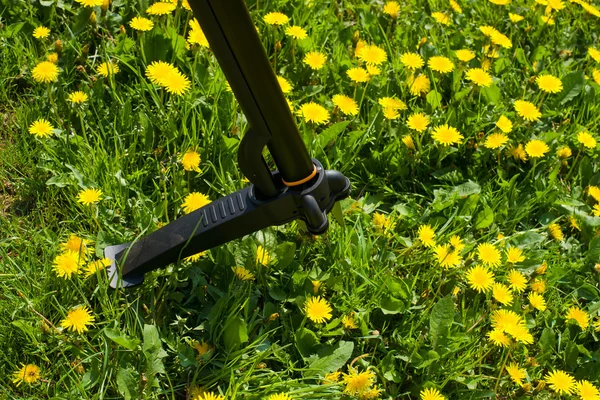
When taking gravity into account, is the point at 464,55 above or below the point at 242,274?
above

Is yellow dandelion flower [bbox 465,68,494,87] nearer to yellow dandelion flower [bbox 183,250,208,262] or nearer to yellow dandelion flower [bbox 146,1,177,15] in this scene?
yellow dandelion flower [bbox 146,1,177,15]

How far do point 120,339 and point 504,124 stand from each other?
1.57 m

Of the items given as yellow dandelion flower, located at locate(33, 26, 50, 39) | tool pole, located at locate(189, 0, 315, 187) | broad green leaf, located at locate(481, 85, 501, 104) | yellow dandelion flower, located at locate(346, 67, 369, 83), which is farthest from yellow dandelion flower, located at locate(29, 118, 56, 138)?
broad green leaf, located at locate(481, 85, 501, 104)

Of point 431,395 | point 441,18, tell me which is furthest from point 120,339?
point 441,18

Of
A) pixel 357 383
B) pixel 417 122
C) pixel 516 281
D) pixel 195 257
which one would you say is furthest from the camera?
pixel 417 122

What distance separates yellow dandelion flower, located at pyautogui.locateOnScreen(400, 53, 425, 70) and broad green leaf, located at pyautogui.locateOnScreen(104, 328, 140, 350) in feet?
4.83

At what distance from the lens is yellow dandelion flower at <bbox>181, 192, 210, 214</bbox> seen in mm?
1937

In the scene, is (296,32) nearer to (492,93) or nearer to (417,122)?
(417,122)

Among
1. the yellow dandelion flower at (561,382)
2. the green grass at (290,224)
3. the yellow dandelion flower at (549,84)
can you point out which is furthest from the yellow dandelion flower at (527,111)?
the yellow dandelion flower at (561,382)

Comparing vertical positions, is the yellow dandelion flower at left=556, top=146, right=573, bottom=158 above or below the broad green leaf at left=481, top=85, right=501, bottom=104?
below

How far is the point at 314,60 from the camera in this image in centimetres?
244

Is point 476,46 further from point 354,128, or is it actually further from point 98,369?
point 98,369

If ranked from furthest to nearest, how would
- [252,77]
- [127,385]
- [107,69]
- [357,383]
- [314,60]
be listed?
[314,60] → [107,69] → [357,383] → [127,385] → [252,77]

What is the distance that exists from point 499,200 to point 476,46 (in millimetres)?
827
